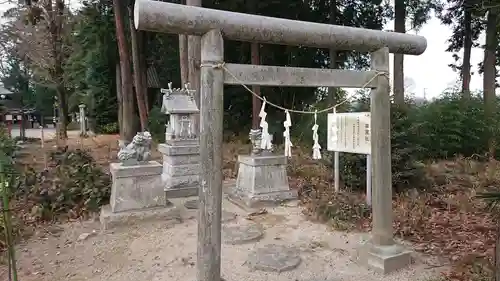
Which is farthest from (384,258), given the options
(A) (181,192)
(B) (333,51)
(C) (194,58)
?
(B) (333,51)

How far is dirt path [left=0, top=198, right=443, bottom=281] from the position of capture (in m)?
3.74

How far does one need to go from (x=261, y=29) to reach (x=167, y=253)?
2.76 metres

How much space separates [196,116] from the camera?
8023 mm

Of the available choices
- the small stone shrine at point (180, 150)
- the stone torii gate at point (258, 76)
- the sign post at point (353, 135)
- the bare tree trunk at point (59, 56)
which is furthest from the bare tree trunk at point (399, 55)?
the bare tree trunk at point (59, 56)

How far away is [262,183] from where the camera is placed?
6.54 m

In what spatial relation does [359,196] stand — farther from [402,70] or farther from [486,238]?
[402,70]

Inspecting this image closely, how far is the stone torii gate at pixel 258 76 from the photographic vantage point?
2750mm

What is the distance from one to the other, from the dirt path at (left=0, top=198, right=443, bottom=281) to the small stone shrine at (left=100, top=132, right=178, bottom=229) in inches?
7.1

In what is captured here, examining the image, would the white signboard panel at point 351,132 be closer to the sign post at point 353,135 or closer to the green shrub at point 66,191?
the sign post at point 353,135

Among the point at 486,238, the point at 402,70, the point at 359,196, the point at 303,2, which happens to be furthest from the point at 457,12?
the point at 486,238

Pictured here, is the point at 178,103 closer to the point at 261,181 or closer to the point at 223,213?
the point at 261,181

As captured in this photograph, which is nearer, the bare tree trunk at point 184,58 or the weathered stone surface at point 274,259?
the weathered stone surface at point 274,259

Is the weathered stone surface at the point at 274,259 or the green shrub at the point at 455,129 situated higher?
the green shrub at the point at 455,129

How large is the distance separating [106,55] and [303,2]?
911 cm
